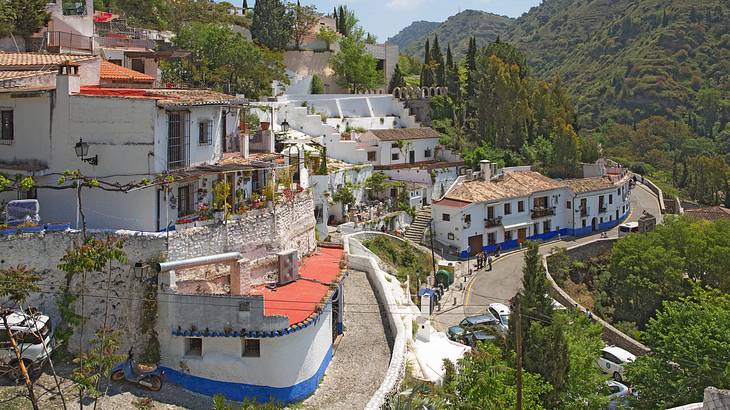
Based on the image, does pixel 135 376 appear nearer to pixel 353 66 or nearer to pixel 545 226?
pixel 545 226

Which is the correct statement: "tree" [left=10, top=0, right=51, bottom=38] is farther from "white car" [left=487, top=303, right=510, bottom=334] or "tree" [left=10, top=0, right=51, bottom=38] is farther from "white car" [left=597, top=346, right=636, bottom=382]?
"white car" [left=597, top=346, right=636, bottom=382]

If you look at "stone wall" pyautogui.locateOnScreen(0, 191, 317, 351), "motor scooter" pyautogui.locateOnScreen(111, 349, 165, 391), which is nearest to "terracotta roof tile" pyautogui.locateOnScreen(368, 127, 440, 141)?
"stone wall" pyautogui.locateOnScreen(0, 191, 317, 351)

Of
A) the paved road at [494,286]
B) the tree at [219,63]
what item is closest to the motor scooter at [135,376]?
the paved road at [494,286]

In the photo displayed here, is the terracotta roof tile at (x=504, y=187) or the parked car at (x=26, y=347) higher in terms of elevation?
the terracotta roof tile at (x=504, y=187)

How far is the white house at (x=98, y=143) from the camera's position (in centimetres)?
1792

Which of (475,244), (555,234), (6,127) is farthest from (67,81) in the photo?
(555,234)

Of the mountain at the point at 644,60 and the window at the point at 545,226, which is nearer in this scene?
the window at the point at 545,226

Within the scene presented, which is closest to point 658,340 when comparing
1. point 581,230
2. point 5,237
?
point 5,237

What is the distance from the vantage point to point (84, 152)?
699 inches

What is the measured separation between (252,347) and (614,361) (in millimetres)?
16776

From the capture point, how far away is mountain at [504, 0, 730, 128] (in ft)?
350

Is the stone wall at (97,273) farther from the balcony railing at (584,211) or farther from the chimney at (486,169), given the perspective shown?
the balcony railing at (584,211)

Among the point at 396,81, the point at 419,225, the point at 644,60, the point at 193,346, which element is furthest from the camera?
the point at 644,60

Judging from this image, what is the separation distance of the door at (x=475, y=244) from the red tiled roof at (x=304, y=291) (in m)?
19.2
